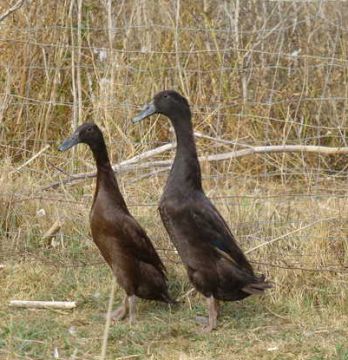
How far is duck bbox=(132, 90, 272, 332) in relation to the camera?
195 inches

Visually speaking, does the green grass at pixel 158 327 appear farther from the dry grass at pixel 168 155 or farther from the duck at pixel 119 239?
the duck at pixel 119 239

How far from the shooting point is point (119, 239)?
5.09m

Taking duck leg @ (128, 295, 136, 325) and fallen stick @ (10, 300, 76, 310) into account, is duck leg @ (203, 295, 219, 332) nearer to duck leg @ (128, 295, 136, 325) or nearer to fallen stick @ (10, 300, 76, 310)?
duck leg @ (128, 295, 136, 325)

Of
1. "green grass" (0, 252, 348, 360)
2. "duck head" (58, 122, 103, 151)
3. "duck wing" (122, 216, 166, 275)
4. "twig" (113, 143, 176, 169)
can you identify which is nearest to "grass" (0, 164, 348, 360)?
"green grass" (0, 252, 348, 360)

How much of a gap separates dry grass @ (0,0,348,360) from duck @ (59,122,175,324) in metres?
0.17

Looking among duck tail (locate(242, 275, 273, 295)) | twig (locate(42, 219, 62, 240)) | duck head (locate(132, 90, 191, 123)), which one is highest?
duck head (locate(132, 90, 191, 123))

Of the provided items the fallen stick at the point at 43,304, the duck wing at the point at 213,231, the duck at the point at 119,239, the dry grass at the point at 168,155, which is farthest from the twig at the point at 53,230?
the duck wing at the point at 213,231

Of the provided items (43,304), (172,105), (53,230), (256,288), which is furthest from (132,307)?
(53,230)

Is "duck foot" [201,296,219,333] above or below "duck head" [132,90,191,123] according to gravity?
below

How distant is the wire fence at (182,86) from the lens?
7059 mm

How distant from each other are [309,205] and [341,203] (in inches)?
11.7

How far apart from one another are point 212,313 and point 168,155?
2344 mm

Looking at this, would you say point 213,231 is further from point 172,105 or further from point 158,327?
point 172,105

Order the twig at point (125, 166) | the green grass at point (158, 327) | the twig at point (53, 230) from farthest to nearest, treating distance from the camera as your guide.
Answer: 1. the twig at point (125, 166)
2. the twig at point (53, 230)
3. the green grass at point (158, 327)
